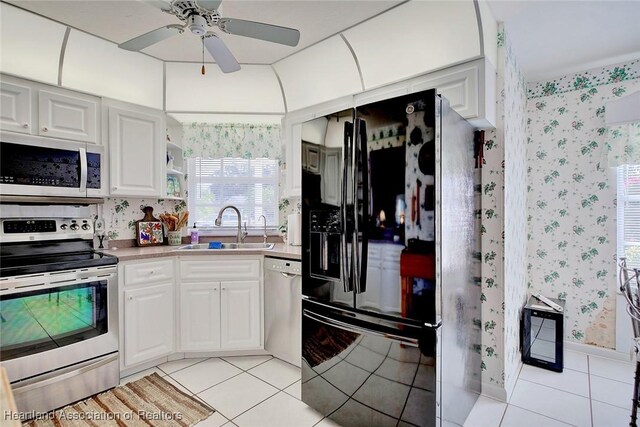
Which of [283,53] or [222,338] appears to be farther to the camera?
[283,53]

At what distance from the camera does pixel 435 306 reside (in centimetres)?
157

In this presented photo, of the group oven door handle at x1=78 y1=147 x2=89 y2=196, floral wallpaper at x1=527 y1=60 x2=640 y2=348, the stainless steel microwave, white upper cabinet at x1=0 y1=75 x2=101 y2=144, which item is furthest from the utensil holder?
floral wallpaper at x1=527 y1=60 x2=640 y2=348

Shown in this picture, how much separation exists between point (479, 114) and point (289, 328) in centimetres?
209

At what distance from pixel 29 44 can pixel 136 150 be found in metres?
0.98

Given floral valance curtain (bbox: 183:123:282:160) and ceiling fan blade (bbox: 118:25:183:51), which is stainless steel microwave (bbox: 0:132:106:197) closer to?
floral valance curtain (bbox: 183:123:282:160)

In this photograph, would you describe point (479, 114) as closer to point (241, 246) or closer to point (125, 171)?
point (241, 246)

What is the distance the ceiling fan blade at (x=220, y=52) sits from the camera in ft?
6.09

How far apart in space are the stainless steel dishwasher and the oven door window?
1.19 m

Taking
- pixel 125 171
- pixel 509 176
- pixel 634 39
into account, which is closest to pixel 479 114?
pixel 509 176

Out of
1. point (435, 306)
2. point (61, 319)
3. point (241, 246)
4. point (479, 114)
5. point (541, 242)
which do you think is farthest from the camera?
point (241, 246)

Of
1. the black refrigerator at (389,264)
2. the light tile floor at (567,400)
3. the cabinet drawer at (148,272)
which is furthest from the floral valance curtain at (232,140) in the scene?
the light tile floor at (567,400)

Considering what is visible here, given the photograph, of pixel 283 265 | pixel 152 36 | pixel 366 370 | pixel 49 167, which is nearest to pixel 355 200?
pixel 366 370

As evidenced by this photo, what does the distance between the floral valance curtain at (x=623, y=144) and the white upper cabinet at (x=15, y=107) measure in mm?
4602

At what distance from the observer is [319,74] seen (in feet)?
9.65
